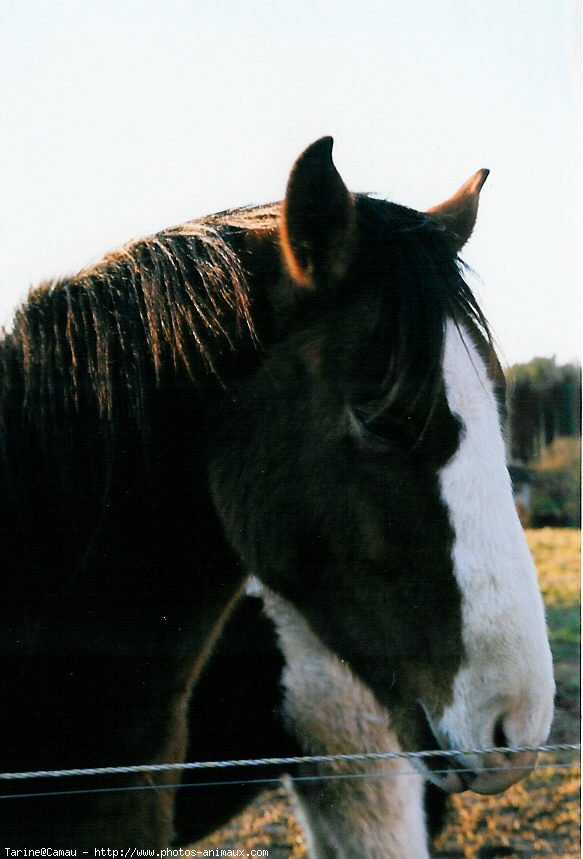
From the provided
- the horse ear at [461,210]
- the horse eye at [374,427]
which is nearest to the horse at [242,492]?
the horse eye at [374,427]

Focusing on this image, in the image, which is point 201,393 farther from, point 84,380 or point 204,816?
point 204,816

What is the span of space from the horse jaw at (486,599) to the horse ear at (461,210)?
26 centimetres

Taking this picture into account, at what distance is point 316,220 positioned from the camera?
5.11 ft

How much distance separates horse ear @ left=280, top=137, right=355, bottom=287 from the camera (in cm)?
150

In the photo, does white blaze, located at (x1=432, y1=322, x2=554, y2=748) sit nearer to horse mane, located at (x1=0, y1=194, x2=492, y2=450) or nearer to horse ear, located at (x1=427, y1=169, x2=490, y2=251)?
horse mane, located at (x1=0, y1=194, x2=492, y2=450)

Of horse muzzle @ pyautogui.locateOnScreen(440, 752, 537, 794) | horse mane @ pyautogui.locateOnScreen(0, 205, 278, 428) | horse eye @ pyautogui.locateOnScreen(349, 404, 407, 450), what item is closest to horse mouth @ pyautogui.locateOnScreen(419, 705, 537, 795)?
horse muzzle @ pyautogui.locateOnScreen(440, 752, 537, 794)

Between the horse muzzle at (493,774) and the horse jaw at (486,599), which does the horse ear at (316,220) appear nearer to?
the horse jaw at (486,599)

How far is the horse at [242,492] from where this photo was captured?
1.54 m

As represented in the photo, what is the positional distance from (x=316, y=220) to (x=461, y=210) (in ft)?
1.18

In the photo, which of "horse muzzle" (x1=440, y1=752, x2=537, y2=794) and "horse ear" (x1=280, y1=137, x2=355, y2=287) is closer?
→ "horse ear" (x1=280, y1=137, x2=355, y2=287)

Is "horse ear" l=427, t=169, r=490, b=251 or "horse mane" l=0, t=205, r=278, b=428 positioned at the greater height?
"horse ear" l=427, t=169, r=490, b=251

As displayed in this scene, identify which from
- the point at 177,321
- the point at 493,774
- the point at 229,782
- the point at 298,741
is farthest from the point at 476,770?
the point at 177,321

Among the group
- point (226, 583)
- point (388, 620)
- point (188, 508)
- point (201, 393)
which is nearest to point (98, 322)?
point (201, 393)

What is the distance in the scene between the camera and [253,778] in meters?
1.68
